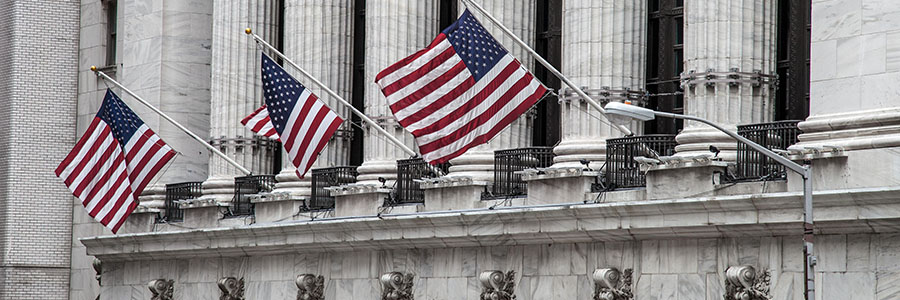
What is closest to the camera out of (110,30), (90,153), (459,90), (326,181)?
(459,90)

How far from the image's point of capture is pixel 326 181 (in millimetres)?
41656

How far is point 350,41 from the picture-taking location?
43.3 metres

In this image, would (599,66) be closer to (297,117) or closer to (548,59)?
(548,59)

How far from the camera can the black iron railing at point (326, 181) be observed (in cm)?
4131

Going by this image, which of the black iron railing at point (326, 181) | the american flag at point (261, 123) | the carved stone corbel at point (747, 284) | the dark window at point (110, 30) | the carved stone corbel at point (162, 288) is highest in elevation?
the dark window at point (110, 30)

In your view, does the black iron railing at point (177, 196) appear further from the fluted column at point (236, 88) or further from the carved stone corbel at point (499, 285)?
the carved stone corbel at point (499, 285)

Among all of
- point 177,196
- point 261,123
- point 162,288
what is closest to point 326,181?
point 261,123

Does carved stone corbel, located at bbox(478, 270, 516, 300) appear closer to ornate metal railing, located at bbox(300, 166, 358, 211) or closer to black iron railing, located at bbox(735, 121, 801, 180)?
black iron railing, located at bbox(735, 121, 801, 180)

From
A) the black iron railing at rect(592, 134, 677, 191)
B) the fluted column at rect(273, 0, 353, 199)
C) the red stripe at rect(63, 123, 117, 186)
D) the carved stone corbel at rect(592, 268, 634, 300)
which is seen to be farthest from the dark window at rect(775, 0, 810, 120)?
the red stripe at rect(63, 123, 117, 186)

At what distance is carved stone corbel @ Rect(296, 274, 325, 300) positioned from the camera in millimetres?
39938

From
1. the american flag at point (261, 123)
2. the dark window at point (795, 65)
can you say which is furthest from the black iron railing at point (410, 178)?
the dark window at point (795, 65)

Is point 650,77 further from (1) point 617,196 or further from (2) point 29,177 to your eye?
(2) point 29,177

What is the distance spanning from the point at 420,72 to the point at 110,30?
2387cm

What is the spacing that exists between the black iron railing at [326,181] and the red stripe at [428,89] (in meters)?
9.76
